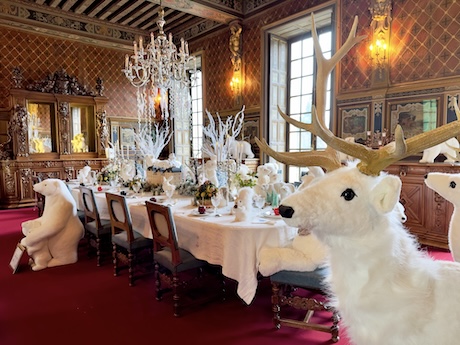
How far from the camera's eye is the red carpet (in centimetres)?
226

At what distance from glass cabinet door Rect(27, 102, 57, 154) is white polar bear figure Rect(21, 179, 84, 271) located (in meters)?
5.05

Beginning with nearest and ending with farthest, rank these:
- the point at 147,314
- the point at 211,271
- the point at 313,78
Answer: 1. the point at 147,314
2. the point at 211,271
3. the point at 313,78

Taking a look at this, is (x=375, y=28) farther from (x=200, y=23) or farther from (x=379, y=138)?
(x=200, y=23)

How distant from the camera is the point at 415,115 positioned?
15.8ft

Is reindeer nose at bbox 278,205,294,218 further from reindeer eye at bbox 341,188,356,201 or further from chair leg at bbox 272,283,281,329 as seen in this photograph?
chair leg at bbox 272,283,281,329

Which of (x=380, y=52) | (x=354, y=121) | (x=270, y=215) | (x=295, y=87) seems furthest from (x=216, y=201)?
(x=295, y=87)

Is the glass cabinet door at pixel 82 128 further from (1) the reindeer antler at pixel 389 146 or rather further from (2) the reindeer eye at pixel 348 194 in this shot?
(2) the reindeer eye at pixel 348 194

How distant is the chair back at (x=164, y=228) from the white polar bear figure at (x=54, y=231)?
5.10ft

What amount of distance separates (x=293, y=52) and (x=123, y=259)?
240 inches

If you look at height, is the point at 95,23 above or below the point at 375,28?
above

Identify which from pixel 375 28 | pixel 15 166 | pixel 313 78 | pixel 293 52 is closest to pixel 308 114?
pixel 313 78

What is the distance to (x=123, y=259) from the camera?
3295 millimetres

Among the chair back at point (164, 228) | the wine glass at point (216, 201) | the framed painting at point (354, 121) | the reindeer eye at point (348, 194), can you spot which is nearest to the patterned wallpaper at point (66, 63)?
the framed painting at point (354, 121)

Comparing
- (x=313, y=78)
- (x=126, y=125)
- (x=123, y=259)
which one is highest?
(x=313, y=78)
